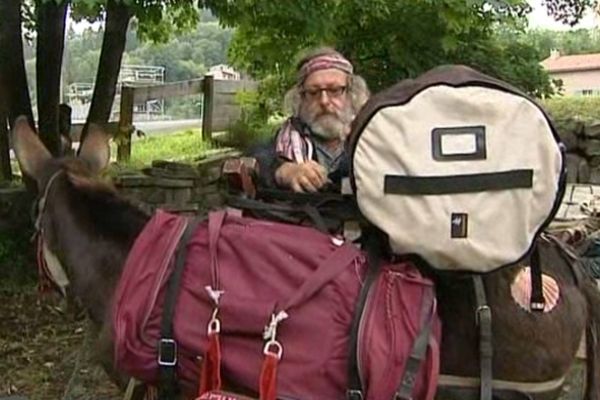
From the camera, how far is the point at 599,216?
386 cm

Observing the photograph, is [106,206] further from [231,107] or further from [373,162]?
[231,107]

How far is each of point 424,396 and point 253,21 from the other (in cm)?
394

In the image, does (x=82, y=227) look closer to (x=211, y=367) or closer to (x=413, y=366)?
(x=211, y=367)

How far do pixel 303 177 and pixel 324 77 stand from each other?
0.66 m

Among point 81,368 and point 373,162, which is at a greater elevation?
point 373,162

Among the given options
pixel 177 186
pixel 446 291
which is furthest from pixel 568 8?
pixel 446 291

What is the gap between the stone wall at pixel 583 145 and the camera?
26.2ft

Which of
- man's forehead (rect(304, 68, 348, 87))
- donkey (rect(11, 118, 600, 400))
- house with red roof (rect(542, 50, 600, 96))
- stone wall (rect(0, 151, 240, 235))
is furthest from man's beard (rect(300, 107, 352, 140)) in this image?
house with red roof (rect(542, 50, 600, 96))

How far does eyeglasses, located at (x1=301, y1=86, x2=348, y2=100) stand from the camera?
3295mm

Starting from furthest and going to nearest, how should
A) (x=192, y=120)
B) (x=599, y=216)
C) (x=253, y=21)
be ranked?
(x=192, y=120) < (x=253, y=21) < (x=599, y=216)

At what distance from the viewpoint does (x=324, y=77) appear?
331cm

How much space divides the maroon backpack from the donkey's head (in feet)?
0.62

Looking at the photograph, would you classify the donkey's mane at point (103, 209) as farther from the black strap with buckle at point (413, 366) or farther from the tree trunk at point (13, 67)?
A: the tree trunk at point (13, 67)

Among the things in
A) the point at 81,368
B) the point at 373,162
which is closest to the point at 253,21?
the point at 81,368
